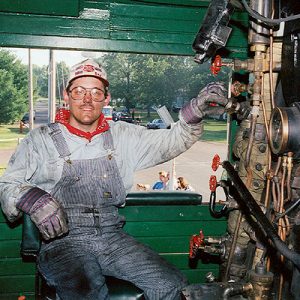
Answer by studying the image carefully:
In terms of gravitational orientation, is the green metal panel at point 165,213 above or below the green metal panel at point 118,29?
below

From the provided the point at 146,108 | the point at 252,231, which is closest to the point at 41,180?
the point at 252,231

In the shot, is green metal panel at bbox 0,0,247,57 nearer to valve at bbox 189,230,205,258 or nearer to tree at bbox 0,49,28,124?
tree at bbox 0,49,28,124

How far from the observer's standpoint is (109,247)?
8.90 feet

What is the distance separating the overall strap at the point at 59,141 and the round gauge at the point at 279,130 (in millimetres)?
1388

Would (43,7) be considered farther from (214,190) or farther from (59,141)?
(214,190)

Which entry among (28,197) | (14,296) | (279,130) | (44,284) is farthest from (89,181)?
(279,130)

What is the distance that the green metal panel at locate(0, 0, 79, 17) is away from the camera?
9.68 ft

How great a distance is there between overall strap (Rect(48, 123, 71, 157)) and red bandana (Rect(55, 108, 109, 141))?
→ 0.24 feet

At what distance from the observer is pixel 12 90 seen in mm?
4543

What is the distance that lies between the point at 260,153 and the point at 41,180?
1.46 metres

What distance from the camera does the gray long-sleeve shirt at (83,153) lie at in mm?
2695

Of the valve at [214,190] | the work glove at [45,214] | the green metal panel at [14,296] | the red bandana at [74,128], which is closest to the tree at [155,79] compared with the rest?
the red bandana at [74,128]

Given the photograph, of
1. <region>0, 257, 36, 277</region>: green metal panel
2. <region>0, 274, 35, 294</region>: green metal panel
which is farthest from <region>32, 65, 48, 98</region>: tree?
<region>0, 274, 35, 294</region>: green metal panel

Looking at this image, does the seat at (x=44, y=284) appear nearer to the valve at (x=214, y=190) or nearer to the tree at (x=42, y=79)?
the valve at (x=214, y=190)
